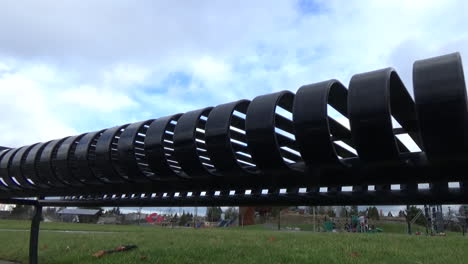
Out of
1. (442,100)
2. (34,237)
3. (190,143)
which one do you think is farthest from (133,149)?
(34,237)

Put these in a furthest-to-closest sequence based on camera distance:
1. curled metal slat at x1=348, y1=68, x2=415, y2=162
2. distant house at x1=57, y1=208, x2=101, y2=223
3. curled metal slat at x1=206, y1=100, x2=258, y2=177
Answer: distant house at x1=57, y1=208, x2=101, y2=223
curled metal slat at x1=206, y1=100, x2=258, y2=177
curled metal slat at x1=348, y1=68, x2=415, y2=162

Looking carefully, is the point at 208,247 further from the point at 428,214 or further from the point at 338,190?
the point at 428,214

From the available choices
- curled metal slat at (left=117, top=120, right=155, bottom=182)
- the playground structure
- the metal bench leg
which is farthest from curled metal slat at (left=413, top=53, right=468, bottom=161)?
the metal bench leg

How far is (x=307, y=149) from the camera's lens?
264 cm

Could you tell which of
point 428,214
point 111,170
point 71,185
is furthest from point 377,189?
point 428,214

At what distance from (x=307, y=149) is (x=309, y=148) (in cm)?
2

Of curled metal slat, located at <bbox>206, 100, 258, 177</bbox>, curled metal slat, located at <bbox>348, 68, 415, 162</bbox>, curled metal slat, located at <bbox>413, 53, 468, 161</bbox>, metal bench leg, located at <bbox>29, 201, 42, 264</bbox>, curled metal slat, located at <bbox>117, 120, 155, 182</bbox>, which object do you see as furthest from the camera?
metal bench leg, located at <bbox>29, 201, 42, 264</bbox>

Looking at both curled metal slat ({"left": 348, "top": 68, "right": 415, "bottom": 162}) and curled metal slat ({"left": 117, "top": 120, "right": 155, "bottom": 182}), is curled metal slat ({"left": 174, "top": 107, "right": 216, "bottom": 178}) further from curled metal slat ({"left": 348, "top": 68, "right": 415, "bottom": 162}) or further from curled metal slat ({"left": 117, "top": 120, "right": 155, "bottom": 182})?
curled metal slat ({"left": 348, "top": 68, "right": 415, "bottom": 162})

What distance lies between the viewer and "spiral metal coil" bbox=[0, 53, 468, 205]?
7.11 feet

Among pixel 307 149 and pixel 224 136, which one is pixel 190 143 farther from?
pixel 307 149

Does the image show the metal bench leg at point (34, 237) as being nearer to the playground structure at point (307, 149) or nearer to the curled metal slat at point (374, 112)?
the playground structure at point (307, 149)

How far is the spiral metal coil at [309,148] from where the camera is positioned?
2.17 m

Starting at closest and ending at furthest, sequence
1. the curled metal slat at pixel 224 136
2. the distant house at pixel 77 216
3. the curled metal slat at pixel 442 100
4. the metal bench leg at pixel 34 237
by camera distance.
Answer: the curled metal slat at pixel 442 100
the curled metal slat at pixel 224 136
the metal bench leg at pixel 34 237
the distant house at pixel 77 216

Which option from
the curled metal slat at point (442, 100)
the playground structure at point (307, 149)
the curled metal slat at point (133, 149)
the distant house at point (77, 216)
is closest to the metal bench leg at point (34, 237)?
the playground structure at point (307, 149)
